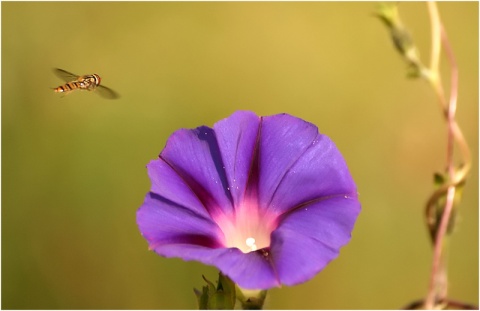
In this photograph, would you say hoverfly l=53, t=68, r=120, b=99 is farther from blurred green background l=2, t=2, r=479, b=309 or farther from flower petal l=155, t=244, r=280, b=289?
blurred green background l=2, t=2, r=479, b=309

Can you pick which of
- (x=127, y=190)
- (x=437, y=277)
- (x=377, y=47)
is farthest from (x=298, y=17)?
(x=437, y=277)

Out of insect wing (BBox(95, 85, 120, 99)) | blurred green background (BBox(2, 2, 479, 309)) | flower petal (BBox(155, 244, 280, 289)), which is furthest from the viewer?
blurred green background (BBox(2, 2, 479, 309))

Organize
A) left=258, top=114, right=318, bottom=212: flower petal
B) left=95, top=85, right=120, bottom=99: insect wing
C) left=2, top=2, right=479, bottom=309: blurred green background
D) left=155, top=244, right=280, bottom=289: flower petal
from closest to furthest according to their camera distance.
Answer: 1. left=155, top=244, right=280, bottom=289: flower petal
2. left=258, top=114, right=318, bottom=212: flower petal
3. left=95, top=85, right=120, bottom=99: insect wing
4. left=2, top=2, right=479, bottom=309: blurred green background

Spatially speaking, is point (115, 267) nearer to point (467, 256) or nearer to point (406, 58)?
point (467, 256)

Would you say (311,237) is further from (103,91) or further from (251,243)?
(103,91)

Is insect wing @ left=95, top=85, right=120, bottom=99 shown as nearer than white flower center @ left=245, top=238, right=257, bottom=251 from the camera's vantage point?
No

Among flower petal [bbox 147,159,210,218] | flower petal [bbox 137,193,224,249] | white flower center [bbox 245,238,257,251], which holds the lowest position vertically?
white flower center [bbox 245,238,257,251]

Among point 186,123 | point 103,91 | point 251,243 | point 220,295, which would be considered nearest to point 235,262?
point 220,295

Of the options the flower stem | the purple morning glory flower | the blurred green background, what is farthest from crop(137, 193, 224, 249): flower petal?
the blurred green background
